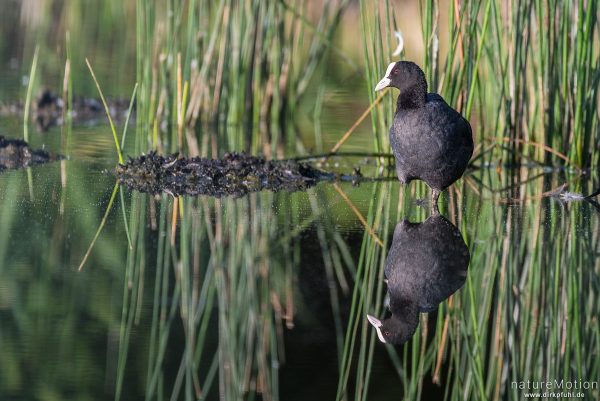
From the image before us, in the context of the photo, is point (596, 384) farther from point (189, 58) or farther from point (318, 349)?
point (189, 58)

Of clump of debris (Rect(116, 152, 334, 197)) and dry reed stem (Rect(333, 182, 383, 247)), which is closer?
dry reed stem (Rect(333, 182, 383, 247))

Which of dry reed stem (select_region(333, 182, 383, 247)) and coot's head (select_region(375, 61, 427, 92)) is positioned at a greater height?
coot's head (select_region(375, 61, 427, 92))

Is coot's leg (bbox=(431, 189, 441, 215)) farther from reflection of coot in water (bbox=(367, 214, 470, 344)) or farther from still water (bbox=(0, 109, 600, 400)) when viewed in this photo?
reflection of coot in water (bbox=(367, 214, 470, 344))

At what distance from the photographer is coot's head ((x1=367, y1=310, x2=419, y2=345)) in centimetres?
378

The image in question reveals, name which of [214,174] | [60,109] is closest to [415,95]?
[214,174]

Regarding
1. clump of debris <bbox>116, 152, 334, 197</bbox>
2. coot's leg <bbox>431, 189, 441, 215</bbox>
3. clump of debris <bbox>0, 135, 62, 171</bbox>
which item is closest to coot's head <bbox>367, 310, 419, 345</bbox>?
coot's leg <bbox>431, 189, 441, 215</bbox>

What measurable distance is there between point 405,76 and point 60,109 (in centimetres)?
568

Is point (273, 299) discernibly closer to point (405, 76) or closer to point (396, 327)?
point (396, 327)

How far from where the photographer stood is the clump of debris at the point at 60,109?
10461 mm

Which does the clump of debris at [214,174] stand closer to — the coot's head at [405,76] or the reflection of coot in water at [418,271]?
the coot's head at [405,76]

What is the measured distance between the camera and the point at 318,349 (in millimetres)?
3623

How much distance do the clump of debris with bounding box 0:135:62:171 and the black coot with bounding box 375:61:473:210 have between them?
2789 millimetres

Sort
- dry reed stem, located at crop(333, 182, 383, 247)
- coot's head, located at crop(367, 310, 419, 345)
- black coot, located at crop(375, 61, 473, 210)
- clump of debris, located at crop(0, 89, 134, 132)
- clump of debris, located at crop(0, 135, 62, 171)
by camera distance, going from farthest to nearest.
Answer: clump of debris, located at crop(0, 89, 134, 132)
clump of debris, located at crop(0, 135, 62, 171)
black coot, located at crop(375, 61, 473, 210)
dry reed stem, located at crop(333, 182, 383, 247)
coot's head, located at crop(367, 310, 419, 345)

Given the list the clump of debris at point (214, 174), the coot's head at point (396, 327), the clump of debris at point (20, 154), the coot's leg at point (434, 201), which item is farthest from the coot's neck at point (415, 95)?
the clump of debris at point (20, 154)
